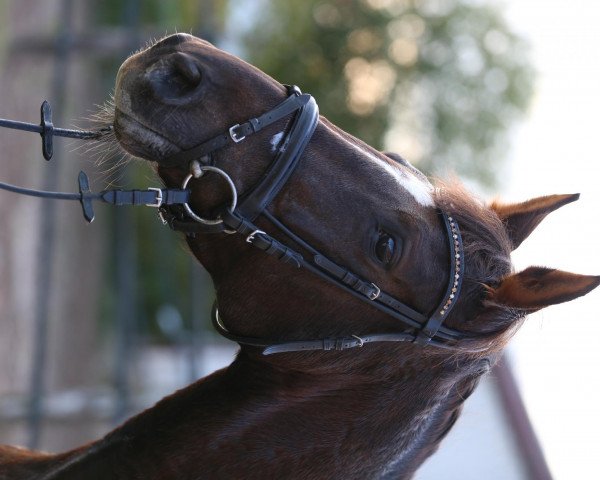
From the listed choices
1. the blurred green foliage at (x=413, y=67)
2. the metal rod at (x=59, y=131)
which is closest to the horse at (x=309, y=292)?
the metal rod at (x=59, y=131)

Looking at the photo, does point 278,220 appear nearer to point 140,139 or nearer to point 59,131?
point 140,139

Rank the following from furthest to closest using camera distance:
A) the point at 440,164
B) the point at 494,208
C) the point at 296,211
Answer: the point at 440,164
the point at 494,208
the point at 296,211

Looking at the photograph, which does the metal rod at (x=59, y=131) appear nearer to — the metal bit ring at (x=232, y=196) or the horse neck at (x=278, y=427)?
the metal bit ring at (x=232, y=196)

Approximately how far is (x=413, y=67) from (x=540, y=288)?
14.8m

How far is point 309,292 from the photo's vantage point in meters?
2.39

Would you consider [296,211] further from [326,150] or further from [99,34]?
[99,34]

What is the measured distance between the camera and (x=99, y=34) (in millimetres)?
7828

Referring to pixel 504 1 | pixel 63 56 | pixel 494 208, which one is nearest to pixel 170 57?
pixel 494 208

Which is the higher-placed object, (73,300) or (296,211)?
(296,211)

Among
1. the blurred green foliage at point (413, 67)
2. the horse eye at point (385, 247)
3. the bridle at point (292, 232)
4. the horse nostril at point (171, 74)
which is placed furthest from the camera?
the blurred green foliage at point (413, 67)

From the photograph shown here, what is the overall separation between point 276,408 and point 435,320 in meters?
0.53

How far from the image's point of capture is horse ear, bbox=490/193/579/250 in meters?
2.71

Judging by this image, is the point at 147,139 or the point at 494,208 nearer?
the point at 147,139

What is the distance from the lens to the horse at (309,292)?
2.25 meters
